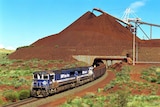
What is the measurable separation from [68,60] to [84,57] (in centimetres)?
738

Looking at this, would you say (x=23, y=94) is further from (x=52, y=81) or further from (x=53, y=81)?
(x=53, y=81)

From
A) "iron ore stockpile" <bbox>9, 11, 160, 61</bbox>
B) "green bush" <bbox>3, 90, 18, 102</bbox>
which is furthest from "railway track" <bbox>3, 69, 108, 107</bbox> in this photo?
"iron ore stockpile" <bbox>9, 11, 160, 61</bbox>

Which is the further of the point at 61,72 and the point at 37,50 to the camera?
the point at 37,50

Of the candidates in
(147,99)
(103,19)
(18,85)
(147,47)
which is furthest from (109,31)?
(147,99)

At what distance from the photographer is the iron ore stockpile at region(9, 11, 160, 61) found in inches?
4508

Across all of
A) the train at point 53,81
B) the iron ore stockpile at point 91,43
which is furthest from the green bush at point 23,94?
the iron ore stockpile at point 91,43

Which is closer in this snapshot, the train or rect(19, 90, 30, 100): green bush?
the train

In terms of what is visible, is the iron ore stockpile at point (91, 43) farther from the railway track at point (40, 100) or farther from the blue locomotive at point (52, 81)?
the railway track at point (40, 100)

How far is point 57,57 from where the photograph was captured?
116750mm

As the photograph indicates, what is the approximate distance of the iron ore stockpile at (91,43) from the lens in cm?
11450

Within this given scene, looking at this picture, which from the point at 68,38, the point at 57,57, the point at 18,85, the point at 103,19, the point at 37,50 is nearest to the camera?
the point at 18,85

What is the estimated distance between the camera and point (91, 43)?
426 feet

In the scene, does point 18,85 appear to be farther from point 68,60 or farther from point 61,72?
point 68,60

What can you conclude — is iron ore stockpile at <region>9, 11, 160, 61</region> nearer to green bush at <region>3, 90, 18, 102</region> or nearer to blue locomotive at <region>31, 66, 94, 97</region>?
blue locomotive at <region>31, 66, 94, 97</region>
